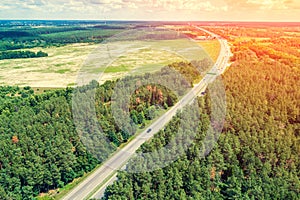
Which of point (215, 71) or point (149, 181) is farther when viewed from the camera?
point (215, 71)

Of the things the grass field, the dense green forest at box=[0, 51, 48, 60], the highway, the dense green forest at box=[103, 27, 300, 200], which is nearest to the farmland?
the grass field

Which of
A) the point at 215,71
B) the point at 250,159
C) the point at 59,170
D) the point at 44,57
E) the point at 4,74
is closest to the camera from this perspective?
the point at 250,159

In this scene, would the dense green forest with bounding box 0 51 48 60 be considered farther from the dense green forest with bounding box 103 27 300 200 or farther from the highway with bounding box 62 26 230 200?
the dense green forest with bounding box 103 27 300 200

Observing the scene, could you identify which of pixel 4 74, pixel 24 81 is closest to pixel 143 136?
pixel 24 81

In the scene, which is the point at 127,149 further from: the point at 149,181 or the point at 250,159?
the point at 250,159

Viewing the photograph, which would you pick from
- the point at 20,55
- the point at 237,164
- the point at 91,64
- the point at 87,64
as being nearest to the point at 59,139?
the point at 237,164

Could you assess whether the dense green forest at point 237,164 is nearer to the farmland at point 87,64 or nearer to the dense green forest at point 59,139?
the dense green forest at point 59,139
